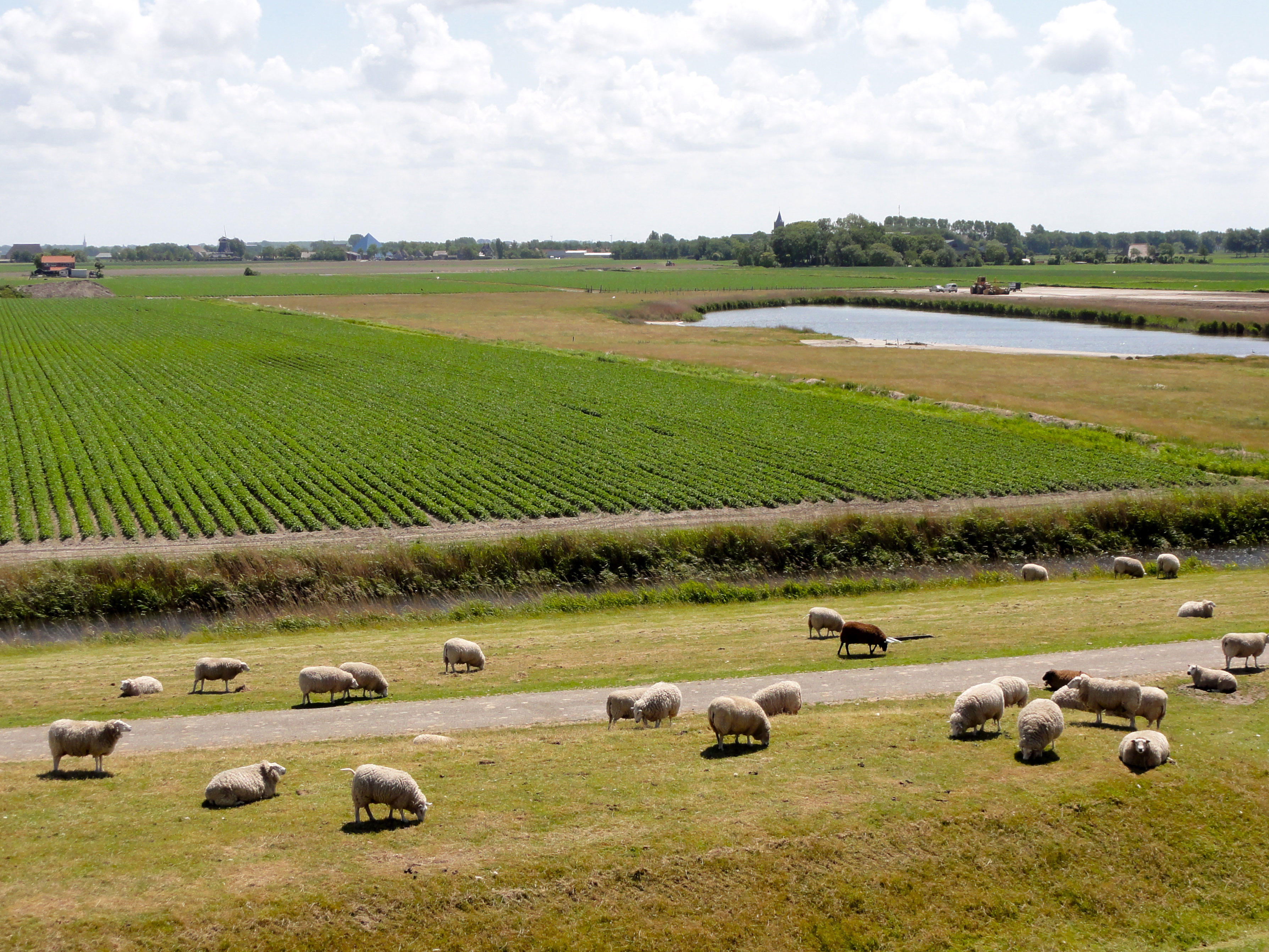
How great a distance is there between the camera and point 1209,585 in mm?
31438

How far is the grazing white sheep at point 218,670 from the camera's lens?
2159 cm

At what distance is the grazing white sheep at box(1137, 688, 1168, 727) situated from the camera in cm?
1705

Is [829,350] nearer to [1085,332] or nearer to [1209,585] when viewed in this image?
[1085,332]

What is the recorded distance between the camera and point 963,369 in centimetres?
8688

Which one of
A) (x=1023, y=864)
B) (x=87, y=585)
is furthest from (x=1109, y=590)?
(x=87, y=585)

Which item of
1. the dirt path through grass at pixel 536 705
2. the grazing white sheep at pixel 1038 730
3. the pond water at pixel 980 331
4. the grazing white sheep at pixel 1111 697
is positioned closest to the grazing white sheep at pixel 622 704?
the dirt path through grass at pixel 536 705

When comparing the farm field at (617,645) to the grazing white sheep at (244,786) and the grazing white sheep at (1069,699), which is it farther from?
the grazing white sheep at (244,786)

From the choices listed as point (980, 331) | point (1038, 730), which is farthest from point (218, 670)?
point (980, 331)

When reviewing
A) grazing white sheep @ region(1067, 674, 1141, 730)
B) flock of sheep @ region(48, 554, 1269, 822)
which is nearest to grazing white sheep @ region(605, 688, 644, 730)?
flock of sheep @ region(48, 554, 1269, 822)

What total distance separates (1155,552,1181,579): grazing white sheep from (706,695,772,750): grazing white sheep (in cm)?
2267

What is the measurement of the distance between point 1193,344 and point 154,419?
104171mm

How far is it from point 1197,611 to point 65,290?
18688 centimetres

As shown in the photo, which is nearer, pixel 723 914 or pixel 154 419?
pixel 723 914

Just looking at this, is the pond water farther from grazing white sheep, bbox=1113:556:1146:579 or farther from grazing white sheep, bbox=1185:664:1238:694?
grazing white sheep, bbox=1185:664:1238:694
